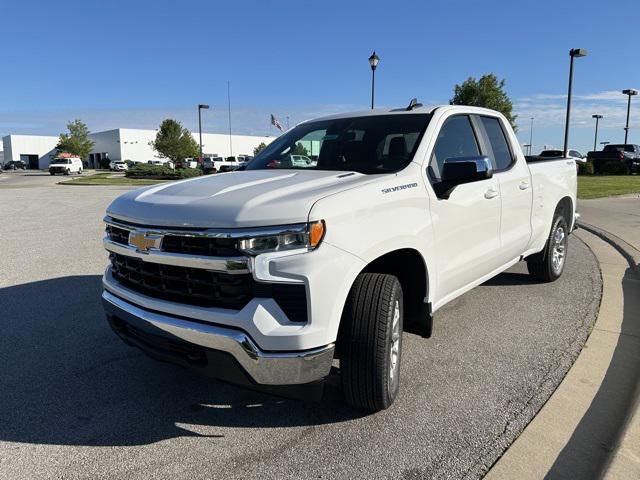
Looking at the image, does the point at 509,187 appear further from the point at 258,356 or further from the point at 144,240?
the point at 144,240

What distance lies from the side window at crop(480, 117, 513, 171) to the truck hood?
1.86 meters

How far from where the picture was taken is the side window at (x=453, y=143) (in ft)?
11.8

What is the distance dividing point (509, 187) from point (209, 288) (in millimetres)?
2971

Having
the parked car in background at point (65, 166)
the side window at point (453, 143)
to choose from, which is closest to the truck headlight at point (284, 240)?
the side window at point (453, 143)

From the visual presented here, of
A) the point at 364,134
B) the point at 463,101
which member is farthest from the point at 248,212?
the point at 463,101

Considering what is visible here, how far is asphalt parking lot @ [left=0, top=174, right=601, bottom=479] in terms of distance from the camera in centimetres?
258

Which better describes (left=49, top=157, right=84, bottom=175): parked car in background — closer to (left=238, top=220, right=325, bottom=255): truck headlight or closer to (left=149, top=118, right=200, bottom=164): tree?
(left=149, top=118, right=200, bottom=164): tree

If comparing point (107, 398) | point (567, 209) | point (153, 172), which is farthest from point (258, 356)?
point (153, 172)

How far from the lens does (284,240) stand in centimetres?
245

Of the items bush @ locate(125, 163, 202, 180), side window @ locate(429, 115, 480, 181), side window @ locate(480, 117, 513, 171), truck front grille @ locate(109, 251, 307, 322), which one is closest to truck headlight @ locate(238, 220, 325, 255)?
truck front grille @ locate(109, 251, 307, 322)

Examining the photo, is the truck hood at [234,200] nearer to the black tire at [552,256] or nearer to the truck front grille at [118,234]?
the truck front grille at [118,234]

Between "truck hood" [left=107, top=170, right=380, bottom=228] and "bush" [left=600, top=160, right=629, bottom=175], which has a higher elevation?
"truck hood" [left=107, top=170, right=380, bottom=228]

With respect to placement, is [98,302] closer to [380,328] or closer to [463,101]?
[380,328]

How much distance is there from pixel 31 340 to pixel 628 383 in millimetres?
4586
